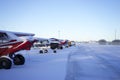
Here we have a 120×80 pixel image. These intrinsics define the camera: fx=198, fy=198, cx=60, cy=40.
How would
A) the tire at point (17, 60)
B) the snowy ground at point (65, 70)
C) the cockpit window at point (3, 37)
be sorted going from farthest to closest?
the tire at point (17, 60), the cockpit window at point (3, 37), the snowy ground at point (65, 70)

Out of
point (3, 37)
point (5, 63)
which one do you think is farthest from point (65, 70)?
point (3, 37)

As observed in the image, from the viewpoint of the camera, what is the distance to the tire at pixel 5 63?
10641mm

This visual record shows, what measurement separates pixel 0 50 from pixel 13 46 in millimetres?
786

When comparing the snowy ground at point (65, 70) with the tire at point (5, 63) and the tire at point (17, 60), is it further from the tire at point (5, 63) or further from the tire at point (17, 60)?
the tire at point (17, 60)

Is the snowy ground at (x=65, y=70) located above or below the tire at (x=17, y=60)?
below

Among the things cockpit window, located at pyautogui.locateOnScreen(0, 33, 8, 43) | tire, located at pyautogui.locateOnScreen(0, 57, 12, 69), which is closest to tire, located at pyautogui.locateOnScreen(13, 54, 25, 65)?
cockpit window, located at pyautogui.locateOnScreen(0, 33, 8, 43)

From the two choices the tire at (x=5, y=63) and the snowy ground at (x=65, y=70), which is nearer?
the snowy ground at (x=65, y=70)

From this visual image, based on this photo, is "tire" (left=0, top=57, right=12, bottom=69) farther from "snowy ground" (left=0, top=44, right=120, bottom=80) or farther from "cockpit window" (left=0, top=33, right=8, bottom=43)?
"cockpit window" (left=0, top=33, right=8, bottom=43)

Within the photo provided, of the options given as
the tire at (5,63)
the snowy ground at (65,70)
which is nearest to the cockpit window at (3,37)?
the tire at (5,63)

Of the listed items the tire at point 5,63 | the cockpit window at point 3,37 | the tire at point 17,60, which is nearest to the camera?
the tire at point 5,63

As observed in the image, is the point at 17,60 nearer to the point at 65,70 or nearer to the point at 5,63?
the point at 5,63

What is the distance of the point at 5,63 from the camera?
35.2 ft

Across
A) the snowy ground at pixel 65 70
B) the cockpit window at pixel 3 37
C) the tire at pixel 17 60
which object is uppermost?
the cockpit window at pixel 3 37

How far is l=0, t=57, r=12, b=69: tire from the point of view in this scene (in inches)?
419
